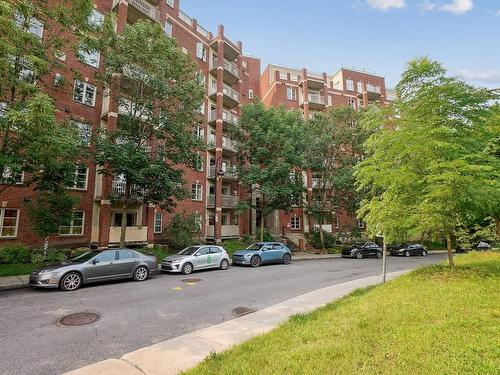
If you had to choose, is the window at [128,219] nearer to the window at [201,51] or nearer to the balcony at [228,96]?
the balcony at [228,96]

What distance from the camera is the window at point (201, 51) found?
29.9 m

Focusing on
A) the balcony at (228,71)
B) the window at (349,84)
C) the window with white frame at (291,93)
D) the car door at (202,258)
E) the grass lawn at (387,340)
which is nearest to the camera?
the grass lawn at (387,340)

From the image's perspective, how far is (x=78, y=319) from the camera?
7.20 metres

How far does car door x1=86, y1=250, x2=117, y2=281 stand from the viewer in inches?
443

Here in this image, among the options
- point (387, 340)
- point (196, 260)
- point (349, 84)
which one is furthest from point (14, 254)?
point (349, 84)

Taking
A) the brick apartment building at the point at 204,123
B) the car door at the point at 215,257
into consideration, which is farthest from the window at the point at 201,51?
the car door at the point at 215,257

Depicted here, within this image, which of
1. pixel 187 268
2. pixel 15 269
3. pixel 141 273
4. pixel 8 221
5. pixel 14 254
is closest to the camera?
pixel 141 273

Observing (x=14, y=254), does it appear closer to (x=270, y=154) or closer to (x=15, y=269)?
(x=15, y=269)

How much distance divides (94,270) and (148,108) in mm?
10461

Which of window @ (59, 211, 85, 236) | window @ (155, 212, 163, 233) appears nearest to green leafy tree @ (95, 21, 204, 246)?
window @ (59, 211, 85, 236)

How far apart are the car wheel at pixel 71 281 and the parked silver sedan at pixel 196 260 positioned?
4560mm

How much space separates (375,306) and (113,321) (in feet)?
20.7

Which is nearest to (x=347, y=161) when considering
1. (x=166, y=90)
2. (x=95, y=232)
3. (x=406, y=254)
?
(x=406, y=254)

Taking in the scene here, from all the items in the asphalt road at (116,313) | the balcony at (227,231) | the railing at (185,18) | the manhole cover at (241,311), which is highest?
the railing at (185,18)
